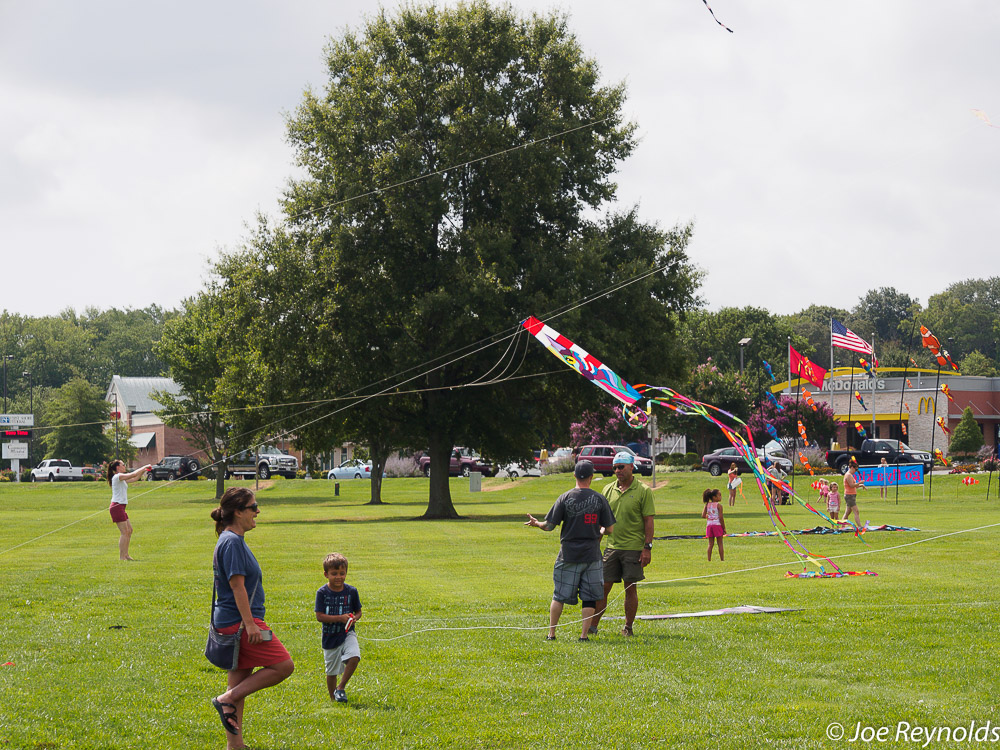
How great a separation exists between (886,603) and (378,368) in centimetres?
2516

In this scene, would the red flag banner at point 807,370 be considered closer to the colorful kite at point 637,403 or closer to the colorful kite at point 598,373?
the colorful kite at point 637,403

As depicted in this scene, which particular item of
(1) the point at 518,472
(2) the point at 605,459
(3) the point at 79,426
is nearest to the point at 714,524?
(2) the point at 605,459

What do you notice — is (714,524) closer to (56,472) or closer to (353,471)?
(353,471)

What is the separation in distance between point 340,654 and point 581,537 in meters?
3.41

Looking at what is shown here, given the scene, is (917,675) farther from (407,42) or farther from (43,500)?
(43,500)

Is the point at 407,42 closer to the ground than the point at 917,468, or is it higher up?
higher up

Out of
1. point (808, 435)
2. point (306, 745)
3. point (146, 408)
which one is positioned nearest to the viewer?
point (306, 745)

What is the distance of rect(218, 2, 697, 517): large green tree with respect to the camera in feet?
115

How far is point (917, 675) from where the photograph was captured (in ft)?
28.6

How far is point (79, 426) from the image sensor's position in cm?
8006

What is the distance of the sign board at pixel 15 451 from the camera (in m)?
82.5

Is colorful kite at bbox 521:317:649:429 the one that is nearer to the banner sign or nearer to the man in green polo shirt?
the man in green polo shirt

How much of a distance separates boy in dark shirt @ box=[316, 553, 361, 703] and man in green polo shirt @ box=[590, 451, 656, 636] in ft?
12.7

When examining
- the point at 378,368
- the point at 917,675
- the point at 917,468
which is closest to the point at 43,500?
the point at 378,368
